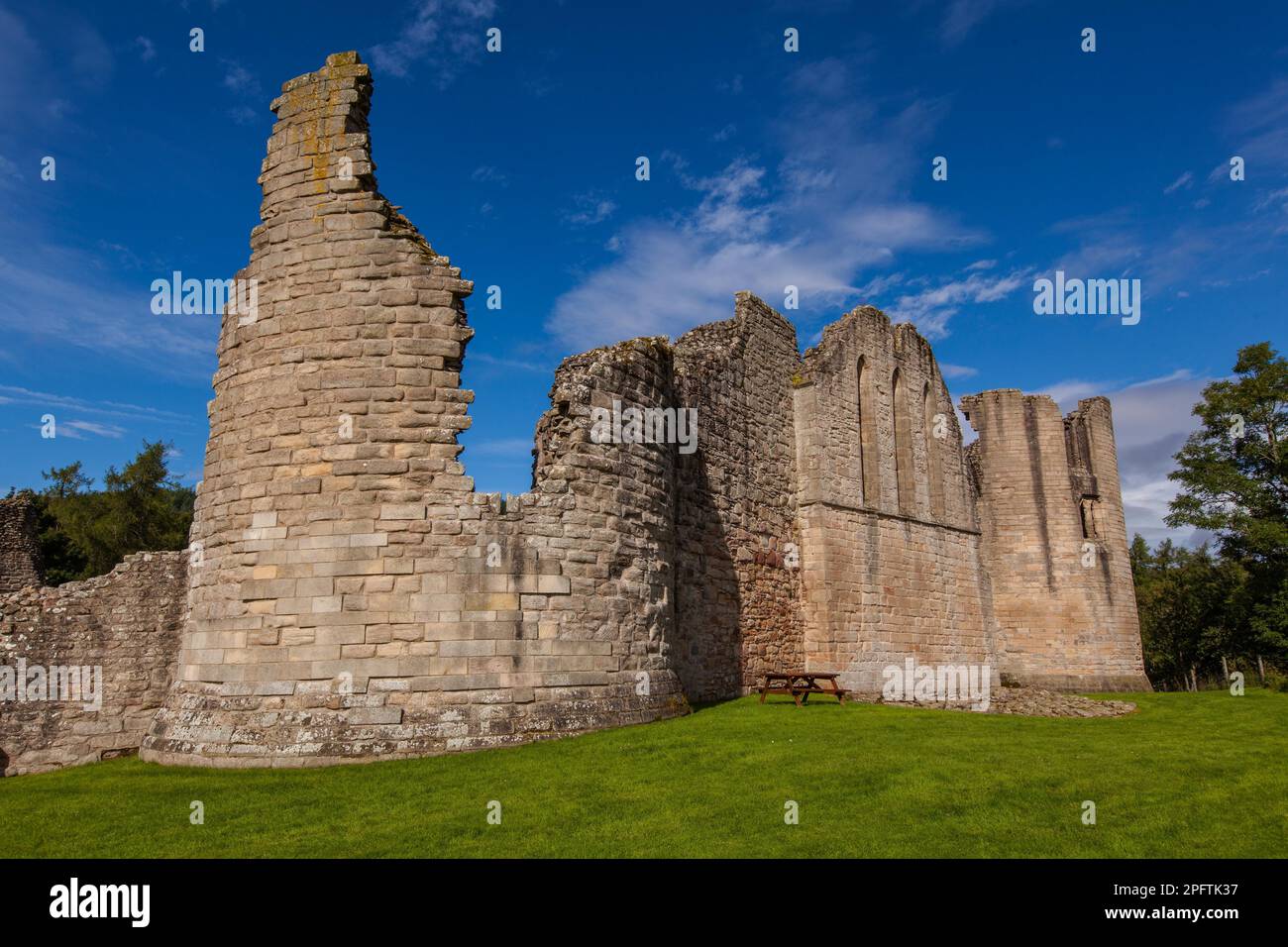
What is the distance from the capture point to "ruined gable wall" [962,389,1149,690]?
94.4ft

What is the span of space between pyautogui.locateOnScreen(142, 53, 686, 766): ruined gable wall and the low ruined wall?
1851 millimetres

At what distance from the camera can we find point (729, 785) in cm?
853

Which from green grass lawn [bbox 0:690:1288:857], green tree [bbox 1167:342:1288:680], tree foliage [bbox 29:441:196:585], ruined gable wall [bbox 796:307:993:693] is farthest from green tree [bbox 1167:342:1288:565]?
tree foliage [bbox 29:441:196:585]

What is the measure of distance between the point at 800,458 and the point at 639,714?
1024cm

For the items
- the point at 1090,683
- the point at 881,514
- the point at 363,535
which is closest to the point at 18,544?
the point at 363,535

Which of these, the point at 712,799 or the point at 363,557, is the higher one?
the point at 363,557

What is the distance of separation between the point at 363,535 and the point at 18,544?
36.7 ft

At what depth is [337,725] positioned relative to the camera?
10109 mm

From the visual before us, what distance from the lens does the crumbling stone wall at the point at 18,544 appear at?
16.9 meters

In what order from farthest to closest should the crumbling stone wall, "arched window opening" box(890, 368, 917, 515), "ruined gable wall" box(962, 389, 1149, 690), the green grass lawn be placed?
"ruined gable wall" box(962, 389, 1149, 690), "arched window opening" box(890, 368, 917, 515), the crumbling stone wall, the green grass lawn

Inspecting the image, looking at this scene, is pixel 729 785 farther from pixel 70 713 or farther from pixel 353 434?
pixel 70 713

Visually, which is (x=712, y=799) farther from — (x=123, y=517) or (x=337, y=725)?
(x=123, y=517)

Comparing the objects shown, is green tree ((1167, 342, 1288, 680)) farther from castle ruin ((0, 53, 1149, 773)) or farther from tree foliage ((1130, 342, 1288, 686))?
castle ruin ((0, 53, 1149, 773))

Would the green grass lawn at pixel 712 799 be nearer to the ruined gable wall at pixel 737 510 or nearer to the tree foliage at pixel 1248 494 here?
the ruined gable wall at pixel 737 510
